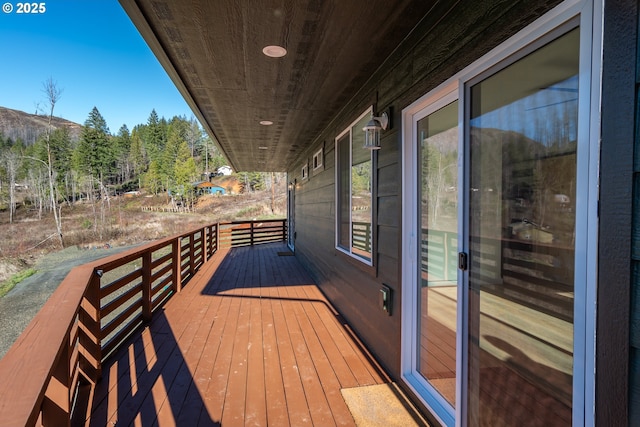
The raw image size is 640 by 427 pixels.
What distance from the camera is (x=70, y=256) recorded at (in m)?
17.2

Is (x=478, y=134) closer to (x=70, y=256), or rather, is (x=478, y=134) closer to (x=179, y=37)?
(x=179, y=37)

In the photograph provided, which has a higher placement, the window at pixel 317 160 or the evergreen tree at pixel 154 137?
the evergreen tree at pixel 154 137

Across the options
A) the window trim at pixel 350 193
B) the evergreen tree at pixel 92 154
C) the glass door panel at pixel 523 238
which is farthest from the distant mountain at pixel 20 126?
the glass door panel at pixel 523 238

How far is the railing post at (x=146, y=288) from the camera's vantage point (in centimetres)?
328

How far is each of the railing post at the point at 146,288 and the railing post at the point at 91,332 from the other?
3.39 ft

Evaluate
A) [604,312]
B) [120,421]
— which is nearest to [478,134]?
[604,312]

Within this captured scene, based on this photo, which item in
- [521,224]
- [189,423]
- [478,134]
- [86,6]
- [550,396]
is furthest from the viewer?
[86,6]

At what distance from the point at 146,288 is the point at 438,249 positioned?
Result: 9.45 feet

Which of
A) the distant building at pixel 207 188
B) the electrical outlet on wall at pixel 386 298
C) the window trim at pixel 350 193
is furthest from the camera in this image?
the distant building at pixel 207 188

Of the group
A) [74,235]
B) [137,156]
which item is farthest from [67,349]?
[137,156]

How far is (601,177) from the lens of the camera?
33.2 inches

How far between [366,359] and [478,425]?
126 centimetres

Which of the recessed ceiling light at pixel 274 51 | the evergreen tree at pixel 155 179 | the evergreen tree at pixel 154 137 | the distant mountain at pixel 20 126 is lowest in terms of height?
the recessed ceiling light at pixel 274 51

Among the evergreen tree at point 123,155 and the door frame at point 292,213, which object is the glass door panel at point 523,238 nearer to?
the door frame at point 292,213
